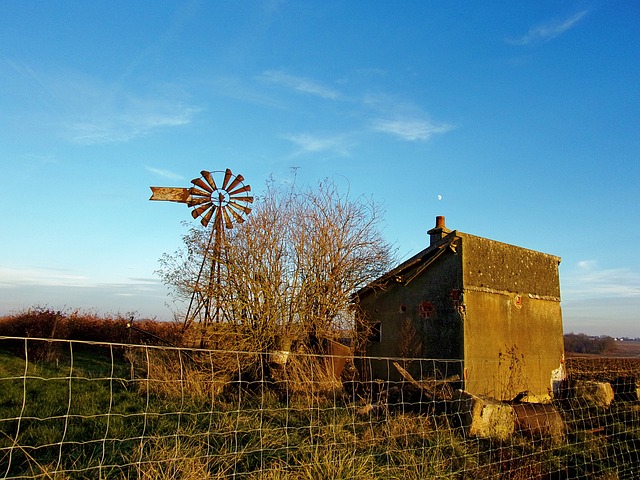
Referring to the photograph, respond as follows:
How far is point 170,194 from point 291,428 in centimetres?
1014

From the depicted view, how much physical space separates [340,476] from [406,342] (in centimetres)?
698

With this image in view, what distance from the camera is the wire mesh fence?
5.34 meters

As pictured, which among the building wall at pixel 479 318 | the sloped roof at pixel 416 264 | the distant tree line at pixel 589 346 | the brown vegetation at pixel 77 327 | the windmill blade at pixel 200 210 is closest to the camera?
the building wall at pixel 479 318

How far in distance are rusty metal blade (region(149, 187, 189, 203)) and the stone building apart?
20.7 ft

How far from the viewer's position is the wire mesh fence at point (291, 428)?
534cm

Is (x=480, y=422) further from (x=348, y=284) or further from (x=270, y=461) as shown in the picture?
(x=348, y=284)

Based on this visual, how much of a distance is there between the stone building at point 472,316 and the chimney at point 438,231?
0.04 meters

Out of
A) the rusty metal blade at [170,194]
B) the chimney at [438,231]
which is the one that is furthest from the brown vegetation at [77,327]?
the chimney at [438,231]

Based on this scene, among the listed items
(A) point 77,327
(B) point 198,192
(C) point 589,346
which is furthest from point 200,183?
(C) point 589,346

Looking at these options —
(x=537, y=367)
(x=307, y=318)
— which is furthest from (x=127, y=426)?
(x=537, y=367)

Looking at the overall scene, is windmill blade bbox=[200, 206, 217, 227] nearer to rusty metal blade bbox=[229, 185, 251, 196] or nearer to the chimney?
rusty metal blade bbox=[229, 185, 251, 196]

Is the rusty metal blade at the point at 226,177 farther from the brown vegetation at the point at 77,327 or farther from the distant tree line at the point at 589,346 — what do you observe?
the distant tree line at the point at 589,346

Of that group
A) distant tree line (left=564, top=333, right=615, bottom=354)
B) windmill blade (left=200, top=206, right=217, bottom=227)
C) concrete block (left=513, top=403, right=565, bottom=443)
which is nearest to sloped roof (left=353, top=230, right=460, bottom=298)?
concrete block (left=513, top=403, right=565, bottom=443)

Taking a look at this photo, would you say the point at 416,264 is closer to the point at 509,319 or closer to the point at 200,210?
the point at 509,319
